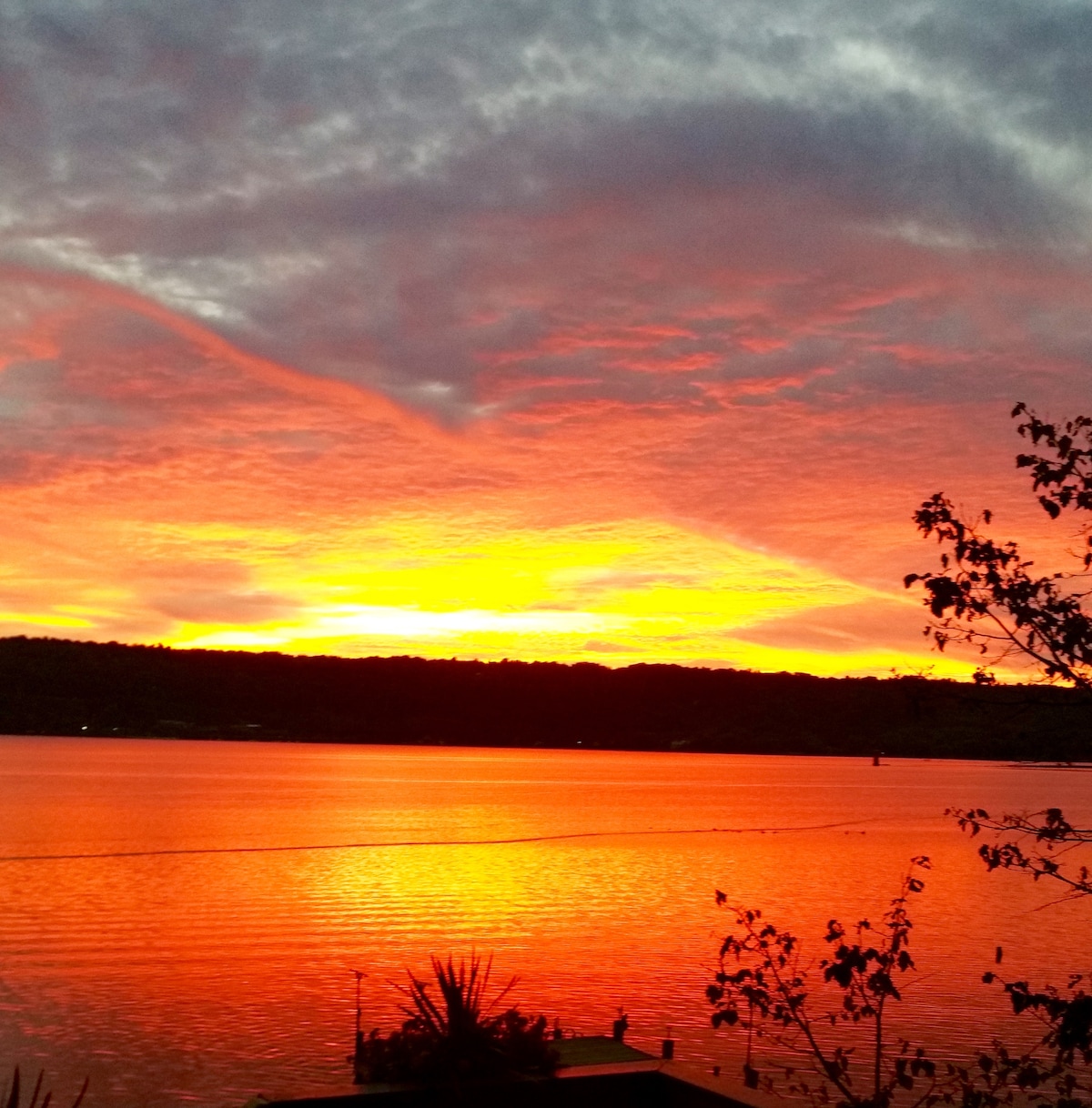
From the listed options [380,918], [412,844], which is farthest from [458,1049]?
[412,844]

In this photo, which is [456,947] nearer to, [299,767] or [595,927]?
[595,927]

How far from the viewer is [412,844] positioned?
5725cm

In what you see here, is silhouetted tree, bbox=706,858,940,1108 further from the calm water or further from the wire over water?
the wire over water

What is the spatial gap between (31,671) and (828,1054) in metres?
184

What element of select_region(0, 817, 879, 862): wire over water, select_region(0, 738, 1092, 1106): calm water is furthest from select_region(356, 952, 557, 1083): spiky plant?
select_region(0, 817, 879, 862): wire over water

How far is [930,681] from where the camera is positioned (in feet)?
24.0

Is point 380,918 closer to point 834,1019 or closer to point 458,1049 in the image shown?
point 834,1019

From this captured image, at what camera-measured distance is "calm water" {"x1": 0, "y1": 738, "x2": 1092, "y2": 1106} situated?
1889 cm

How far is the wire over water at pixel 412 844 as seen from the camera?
4717 cm

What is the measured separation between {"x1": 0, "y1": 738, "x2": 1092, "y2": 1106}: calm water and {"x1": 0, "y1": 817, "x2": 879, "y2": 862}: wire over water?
1.48ft

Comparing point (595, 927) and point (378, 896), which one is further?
point (378, 896)

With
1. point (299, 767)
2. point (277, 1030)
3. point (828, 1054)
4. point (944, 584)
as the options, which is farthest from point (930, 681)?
point (299, 767)

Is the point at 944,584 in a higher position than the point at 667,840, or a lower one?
higher

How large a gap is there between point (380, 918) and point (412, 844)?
24.4 m
